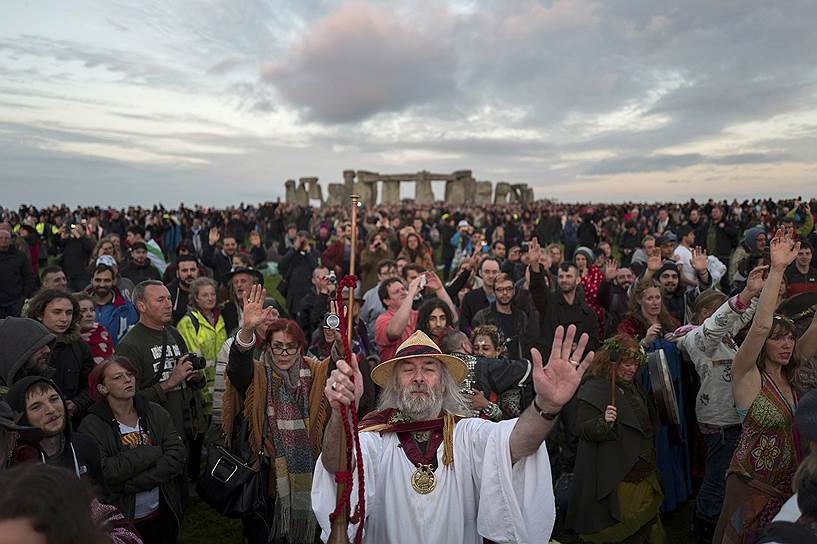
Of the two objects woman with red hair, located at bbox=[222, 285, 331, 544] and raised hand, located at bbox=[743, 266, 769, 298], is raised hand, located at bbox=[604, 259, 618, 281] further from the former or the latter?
woman with red hair, located at bbox=[222, 285, 331, 544]

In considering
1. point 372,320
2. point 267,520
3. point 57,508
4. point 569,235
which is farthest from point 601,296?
point 569,235

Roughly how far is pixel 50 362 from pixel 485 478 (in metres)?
3.44

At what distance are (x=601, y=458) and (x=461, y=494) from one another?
199 cm

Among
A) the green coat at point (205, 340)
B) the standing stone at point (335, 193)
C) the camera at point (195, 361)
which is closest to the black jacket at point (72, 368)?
the camera at point (195, 361)

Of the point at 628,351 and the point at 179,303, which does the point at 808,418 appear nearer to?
the point at 628,351

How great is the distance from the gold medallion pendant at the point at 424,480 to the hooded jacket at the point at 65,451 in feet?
5.15

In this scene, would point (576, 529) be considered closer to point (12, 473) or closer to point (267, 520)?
point (267, 520)

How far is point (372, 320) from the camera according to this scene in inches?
263

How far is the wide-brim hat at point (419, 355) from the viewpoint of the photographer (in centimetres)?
305

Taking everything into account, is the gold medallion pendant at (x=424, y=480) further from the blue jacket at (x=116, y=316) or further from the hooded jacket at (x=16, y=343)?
the blue jacket at (x=116, y=316)

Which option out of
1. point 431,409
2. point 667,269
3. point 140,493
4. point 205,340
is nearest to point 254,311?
point 431,409

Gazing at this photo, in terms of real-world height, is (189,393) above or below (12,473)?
below

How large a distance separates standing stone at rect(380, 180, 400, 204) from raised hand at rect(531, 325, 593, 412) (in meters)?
55.3

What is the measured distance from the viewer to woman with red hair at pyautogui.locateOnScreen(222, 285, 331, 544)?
392 centimetres
